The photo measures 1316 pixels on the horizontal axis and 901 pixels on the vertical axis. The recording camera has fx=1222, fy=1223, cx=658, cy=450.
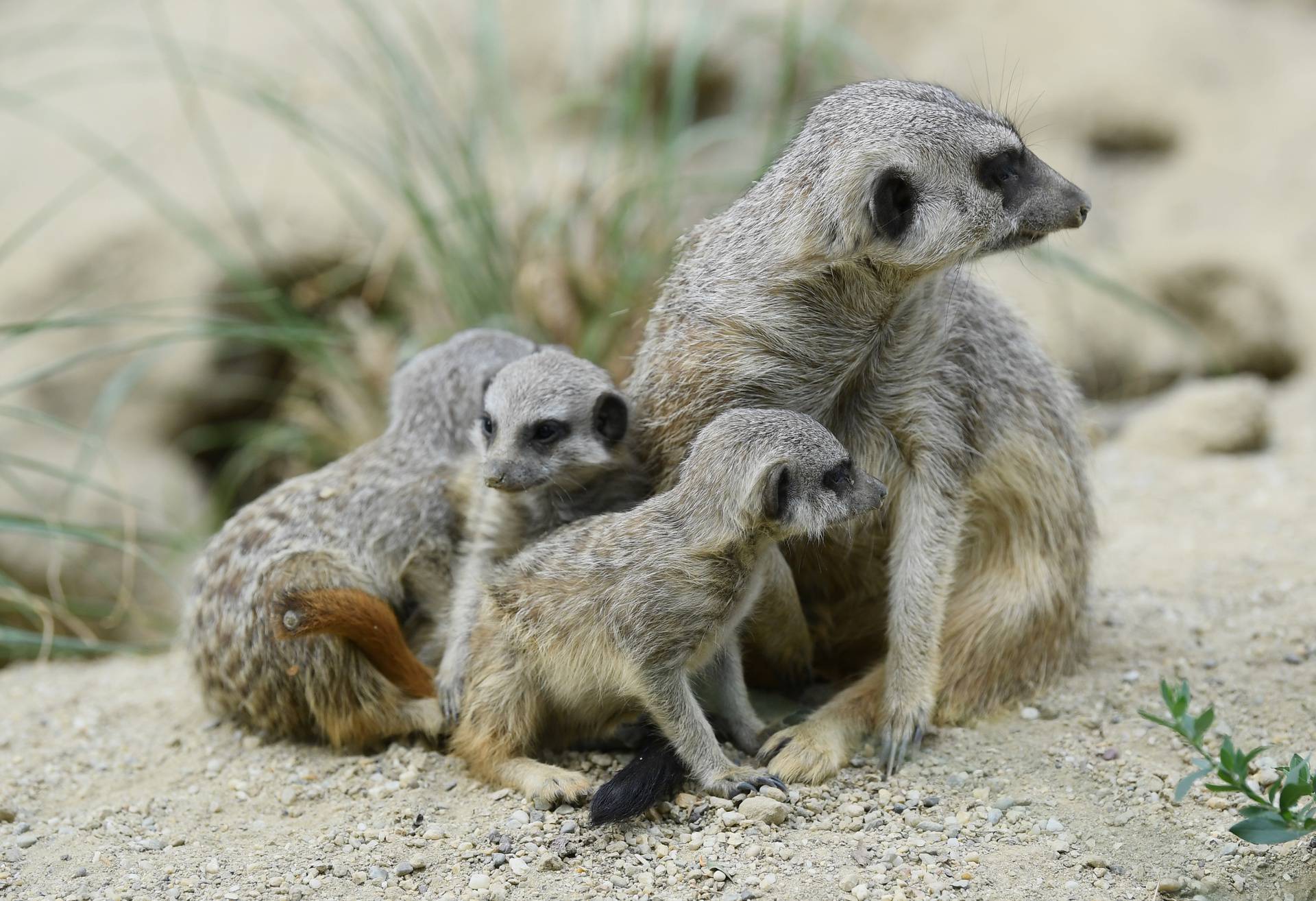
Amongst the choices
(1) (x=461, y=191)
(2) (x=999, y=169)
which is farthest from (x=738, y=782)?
(1) (x=461, y=191)

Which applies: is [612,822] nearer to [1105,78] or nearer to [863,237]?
[863,237]

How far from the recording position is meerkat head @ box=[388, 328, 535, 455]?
3.54 m

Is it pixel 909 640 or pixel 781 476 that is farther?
pixel 909 640

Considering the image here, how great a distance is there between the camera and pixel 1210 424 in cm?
505

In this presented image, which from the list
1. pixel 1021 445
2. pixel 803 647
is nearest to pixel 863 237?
pixel 1021 445

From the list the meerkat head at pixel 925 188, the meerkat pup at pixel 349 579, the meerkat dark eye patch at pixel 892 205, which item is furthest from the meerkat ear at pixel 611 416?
the meerkat dark eye patch at pixel 892 205

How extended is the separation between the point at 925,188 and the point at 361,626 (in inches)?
63.8

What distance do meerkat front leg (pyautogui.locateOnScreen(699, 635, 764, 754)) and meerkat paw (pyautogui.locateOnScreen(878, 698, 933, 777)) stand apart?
0.96 ft

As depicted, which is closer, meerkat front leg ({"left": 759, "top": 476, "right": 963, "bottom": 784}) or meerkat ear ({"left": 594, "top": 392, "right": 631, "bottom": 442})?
meerkat front leg ({"left": 759, "top": 476, "right": 963, "bottom": 784})

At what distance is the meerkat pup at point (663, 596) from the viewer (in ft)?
8.45

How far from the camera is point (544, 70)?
7070 millimetres

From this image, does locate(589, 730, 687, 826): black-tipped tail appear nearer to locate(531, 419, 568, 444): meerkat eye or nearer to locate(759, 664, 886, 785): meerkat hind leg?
locate(759, 664, 886, 785): meerkat hind leg

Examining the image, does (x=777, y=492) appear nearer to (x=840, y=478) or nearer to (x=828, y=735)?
(x=840, y=478)

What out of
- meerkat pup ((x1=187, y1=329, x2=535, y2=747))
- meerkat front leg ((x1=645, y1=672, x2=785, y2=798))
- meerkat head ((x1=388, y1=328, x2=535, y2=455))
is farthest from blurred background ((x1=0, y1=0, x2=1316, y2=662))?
meerkat front leg ((x1=645, y1=672, x2=785, y2=798))
